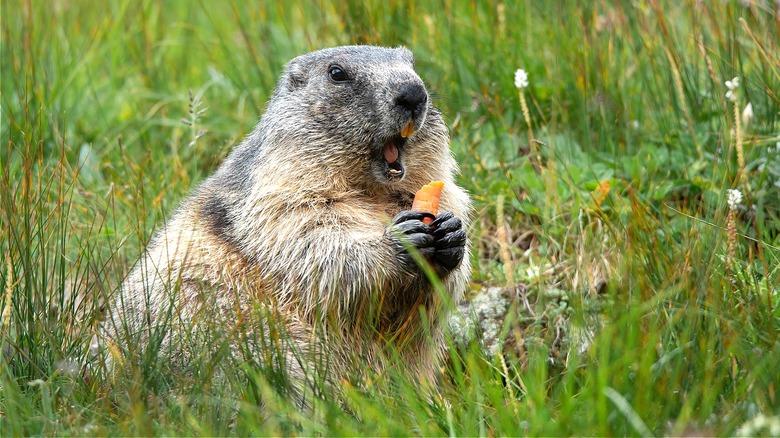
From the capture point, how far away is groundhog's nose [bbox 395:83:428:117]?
414 cm

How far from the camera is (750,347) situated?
3.25 m

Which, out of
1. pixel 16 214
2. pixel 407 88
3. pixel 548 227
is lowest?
pixel 548 227

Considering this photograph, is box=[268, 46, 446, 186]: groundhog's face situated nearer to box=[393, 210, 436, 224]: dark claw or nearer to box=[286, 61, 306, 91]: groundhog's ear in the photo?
box=[286, 61, 306, 91]: groundhog's ear

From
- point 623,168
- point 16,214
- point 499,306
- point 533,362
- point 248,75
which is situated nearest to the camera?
point 533,362

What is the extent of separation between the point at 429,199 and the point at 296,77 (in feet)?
3.27

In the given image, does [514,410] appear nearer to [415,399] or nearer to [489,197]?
[415,399]

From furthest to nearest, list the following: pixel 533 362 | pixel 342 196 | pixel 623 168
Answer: pixel 623 168
pixel 342 196
pixel 533 362

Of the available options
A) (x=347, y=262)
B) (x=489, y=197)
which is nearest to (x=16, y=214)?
(x=347, y=262)

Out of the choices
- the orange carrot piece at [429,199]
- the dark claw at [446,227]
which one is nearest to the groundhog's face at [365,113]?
the orange carrot piece at [429,199]

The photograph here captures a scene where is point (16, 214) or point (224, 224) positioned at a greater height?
point (16, 214)

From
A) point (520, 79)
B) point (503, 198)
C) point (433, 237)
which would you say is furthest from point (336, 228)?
point (520, 79)

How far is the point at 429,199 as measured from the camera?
13.7 feet

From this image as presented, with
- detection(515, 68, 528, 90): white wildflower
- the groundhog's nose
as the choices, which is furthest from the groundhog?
detection(515, 68, 528, 90): white wildflower

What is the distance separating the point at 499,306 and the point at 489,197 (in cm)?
77
